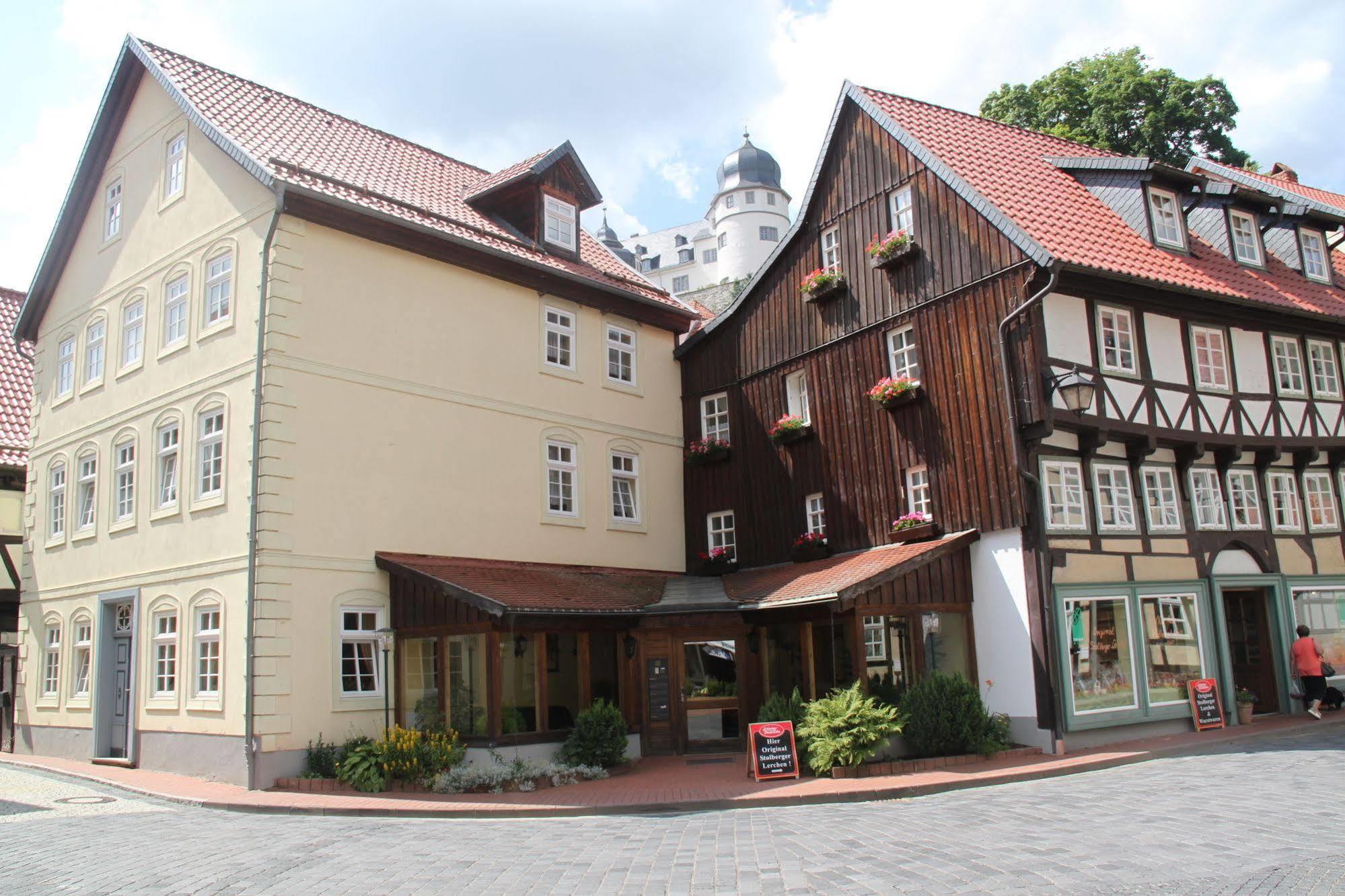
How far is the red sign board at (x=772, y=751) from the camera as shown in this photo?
14.6m

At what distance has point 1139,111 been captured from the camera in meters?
32.0

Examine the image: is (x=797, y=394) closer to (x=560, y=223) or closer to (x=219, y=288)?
(x=560, y=223)

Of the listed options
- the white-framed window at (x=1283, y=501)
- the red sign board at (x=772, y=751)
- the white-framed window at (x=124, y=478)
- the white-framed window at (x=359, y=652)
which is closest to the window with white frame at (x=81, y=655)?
the white-framed window at (x=124, y=478)

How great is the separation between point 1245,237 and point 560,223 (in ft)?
43.8

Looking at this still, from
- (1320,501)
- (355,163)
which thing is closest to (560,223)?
(355,163)

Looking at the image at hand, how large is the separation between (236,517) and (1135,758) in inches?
536

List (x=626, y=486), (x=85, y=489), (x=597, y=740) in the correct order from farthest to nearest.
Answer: (x=626, y=486), (x=85, y=489), (x=597, y=740)

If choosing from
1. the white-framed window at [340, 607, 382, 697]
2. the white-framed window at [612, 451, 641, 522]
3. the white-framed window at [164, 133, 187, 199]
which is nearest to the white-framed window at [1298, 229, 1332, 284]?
the white-framed window at [612, 451, 641, 522]

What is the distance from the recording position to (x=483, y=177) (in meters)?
24.1

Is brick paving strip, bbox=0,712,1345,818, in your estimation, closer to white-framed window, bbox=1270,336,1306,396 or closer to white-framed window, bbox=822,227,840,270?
white-framed window, bbox=1270,336,1306,396

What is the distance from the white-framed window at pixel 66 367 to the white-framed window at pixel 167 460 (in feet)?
14.5

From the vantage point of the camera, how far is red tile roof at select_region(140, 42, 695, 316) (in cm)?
1820

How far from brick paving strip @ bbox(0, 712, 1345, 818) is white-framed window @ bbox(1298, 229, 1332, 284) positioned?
9.63 m

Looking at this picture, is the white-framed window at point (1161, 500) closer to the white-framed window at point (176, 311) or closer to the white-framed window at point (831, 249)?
the white-framed window at point (831, 249)
